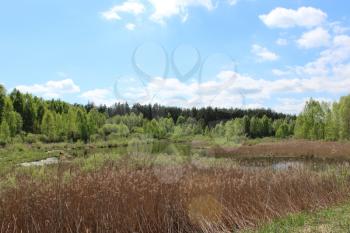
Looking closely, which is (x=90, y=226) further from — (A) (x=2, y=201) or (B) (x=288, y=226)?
(B) (x=288, y=226)

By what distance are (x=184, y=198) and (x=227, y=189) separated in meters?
1.16

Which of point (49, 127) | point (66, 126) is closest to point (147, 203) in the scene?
point (49, 127)

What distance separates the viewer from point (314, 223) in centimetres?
764

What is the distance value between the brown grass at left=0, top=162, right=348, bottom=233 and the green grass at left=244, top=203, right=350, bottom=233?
0.70 m

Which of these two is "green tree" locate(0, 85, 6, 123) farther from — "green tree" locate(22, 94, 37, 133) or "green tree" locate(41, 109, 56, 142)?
"green tree" locate(22, 94, 37, 133)

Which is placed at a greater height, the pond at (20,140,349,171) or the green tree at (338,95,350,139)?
the green tree at (338,95,350,139)

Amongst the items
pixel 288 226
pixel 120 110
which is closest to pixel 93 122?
pixel 120 110

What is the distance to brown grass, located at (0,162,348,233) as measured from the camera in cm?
716

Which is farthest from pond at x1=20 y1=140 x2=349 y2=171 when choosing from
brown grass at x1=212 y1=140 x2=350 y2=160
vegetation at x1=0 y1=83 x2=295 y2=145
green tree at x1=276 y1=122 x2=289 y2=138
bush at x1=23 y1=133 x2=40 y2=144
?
green tree at x1=276 y1=122 x2=289 y2=138

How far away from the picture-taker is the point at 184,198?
333 inches

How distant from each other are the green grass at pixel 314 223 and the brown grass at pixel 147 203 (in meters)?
0.70

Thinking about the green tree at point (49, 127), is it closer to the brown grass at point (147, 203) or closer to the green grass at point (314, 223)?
the brown grass at point (147, 203)

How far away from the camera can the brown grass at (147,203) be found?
23.5 ft

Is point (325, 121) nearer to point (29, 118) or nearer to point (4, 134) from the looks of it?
point (4, 134)
